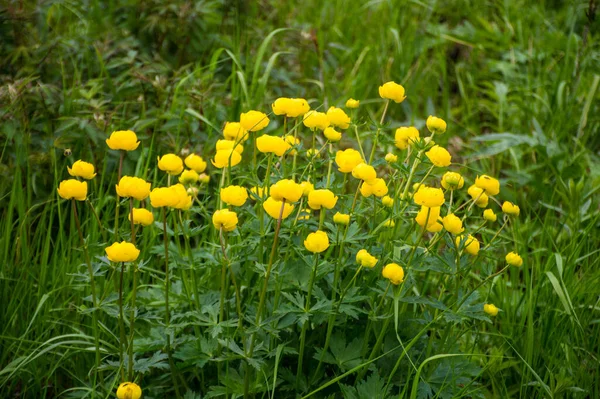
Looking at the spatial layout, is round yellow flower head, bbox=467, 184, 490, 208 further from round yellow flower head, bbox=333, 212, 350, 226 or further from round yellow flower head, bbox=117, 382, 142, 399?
round yellow flower head, bbox=117, 382, 142, 399

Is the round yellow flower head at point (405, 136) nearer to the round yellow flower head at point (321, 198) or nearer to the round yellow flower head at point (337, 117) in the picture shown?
the round yellow flower head at point (337, 117)

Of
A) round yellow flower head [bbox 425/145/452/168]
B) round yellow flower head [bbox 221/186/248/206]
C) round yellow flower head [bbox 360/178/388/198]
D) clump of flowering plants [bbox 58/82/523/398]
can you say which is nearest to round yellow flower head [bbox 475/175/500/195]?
clump of flowering plants [bbox 58/82/523/398]

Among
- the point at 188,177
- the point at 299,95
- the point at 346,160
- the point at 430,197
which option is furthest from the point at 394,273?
the point at 299,95

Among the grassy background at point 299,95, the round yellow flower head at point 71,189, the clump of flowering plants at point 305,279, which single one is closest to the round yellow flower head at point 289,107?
the clump of flowering plants at point 305,279

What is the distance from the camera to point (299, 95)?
3.09 m

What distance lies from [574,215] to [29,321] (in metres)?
1.80

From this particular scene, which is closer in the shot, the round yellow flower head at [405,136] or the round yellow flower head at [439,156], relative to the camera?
the round yellow flower head at [439,156]

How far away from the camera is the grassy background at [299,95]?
1919 mm

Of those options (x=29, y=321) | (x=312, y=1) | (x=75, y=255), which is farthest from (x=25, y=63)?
(x=312, y=1)

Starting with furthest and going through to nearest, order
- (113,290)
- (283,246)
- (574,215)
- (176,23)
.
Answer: (176,23)
(574,215)
(113,290)
(283,246)

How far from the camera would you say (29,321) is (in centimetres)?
190

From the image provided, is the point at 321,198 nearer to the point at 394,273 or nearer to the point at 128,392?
the point at 394,273

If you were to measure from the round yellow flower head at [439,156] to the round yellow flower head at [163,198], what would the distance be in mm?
550

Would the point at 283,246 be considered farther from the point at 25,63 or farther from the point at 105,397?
the point at 25,63
